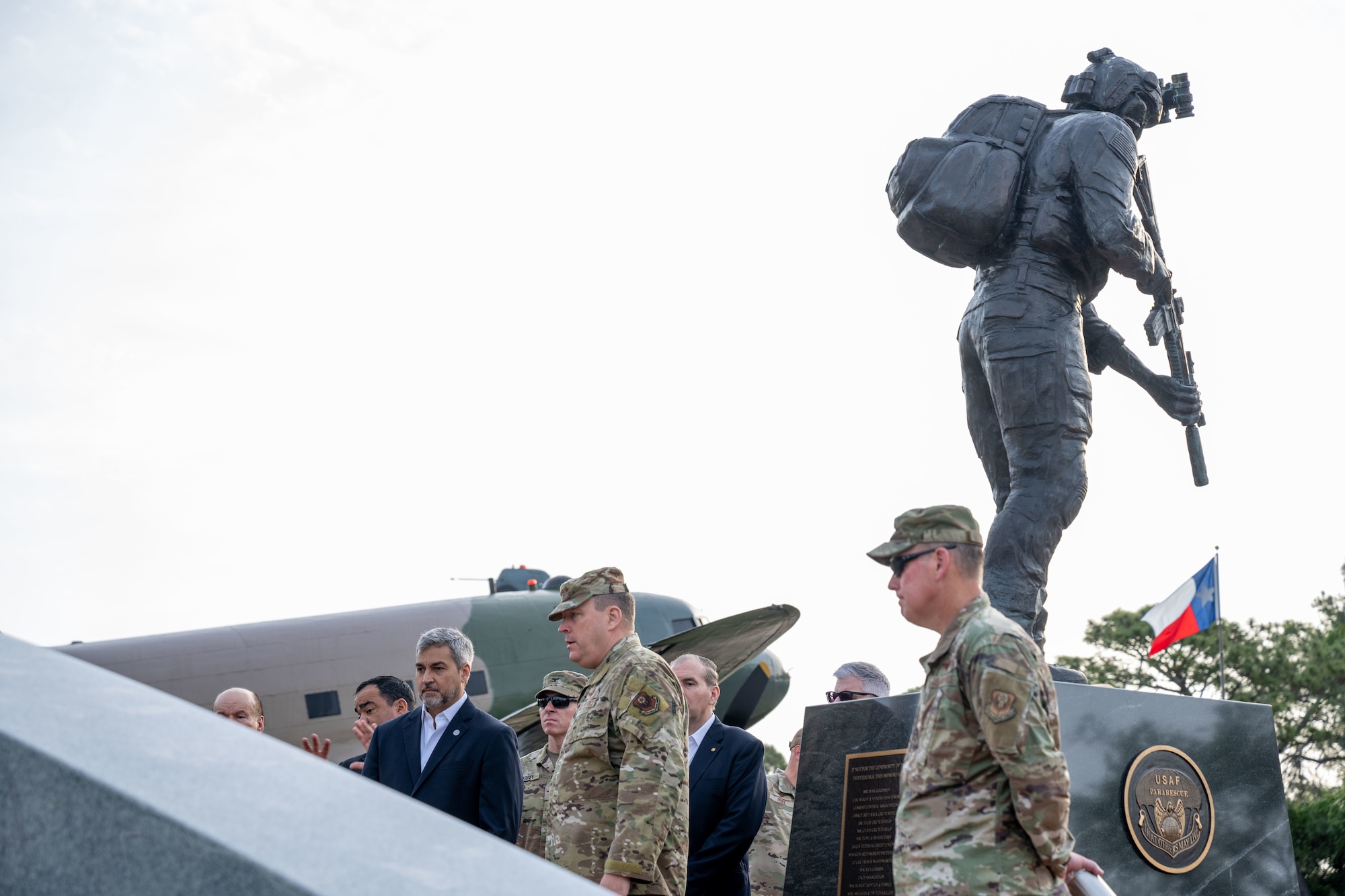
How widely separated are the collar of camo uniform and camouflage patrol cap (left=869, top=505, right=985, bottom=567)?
0.20 meters

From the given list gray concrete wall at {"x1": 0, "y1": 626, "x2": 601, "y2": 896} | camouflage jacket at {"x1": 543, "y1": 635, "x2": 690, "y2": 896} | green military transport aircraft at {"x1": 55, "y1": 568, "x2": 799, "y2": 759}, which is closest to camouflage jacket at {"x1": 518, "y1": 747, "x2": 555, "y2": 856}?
camouflage jacket at {"x1": 543, "y1": 635, "x2": 690, "y2": 896}

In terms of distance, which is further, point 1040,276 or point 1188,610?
point 1188,610

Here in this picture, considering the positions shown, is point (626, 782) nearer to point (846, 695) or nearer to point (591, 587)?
point (591, 587)

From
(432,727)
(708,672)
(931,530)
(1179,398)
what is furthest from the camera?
(1179,398)

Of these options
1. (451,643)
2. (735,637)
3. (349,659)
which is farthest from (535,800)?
(349,659)

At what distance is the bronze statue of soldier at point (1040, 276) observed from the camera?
6.09 metres

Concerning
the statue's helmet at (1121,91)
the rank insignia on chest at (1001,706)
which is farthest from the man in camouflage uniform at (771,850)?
the statue's helmet at (1121,91)

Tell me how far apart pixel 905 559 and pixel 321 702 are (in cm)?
1572

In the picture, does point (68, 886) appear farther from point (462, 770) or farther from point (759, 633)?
A: point (759, 633)

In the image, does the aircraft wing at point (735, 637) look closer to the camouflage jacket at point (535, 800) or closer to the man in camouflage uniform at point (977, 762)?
the camouflage jacket at point (535, 800)

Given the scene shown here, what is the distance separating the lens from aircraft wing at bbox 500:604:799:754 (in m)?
12.0

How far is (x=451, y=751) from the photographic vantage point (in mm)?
5230

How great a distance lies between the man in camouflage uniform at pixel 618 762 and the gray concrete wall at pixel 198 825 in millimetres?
2524

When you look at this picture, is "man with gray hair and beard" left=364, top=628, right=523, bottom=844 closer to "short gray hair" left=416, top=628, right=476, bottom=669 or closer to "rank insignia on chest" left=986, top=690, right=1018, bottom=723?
"short gray hair" left=416, top=628, right=476, bottom=669
